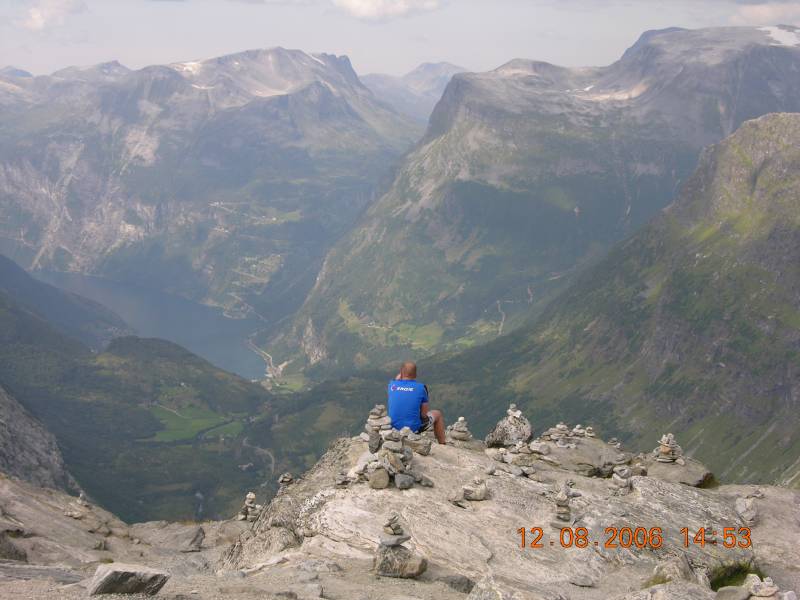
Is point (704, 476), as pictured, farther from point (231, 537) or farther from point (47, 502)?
point (47, 502)

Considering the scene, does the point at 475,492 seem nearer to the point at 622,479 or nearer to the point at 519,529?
the point at 519,529

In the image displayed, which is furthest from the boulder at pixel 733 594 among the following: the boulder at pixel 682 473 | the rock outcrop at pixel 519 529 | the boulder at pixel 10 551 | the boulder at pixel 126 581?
the boulder at pixel 10 551

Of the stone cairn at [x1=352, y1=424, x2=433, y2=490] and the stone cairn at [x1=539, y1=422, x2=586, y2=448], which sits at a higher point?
the stone cairn at [x1=352, y1=424, x2=433, y2=490]

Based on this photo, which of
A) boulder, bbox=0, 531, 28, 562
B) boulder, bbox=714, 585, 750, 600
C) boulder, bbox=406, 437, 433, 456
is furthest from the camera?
boulder, bbox=0, 531, 28, 562

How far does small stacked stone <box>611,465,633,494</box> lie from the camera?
141ft

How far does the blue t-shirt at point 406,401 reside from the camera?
40031 mm

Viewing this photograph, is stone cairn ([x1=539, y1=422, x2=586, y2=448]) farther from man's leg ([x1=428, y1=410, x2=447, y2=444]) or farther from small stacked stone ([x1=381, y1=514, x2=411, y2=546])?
small stacked stone ([x1=381, y1=514, x2=411, y2=546])

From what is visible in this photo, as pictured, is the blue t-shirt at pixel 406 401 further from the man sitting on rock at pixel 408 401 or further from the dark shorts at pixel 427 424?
the dark shorts at pixel 427 424

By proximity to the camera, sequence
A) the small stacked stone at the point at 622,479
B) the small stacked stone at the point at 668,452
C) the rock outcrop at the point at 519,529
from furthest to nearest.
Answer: the small stacked stone at the point at 668,452, the small stacked stone at the point at 622,479, the rock outcrop at the point at 519,529

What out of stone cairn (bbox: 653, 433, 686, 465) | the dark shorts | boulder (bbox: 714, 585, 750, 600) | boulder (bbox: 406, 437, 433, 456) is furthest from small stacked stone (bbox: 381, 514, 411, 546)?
stone cairn (bbox: 653, 433, 686, 465)

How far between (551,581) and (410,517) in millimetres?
7059

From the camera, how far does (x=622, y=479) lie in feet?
147

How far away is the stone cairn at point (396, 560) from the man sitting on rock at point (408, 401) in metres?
9.39
